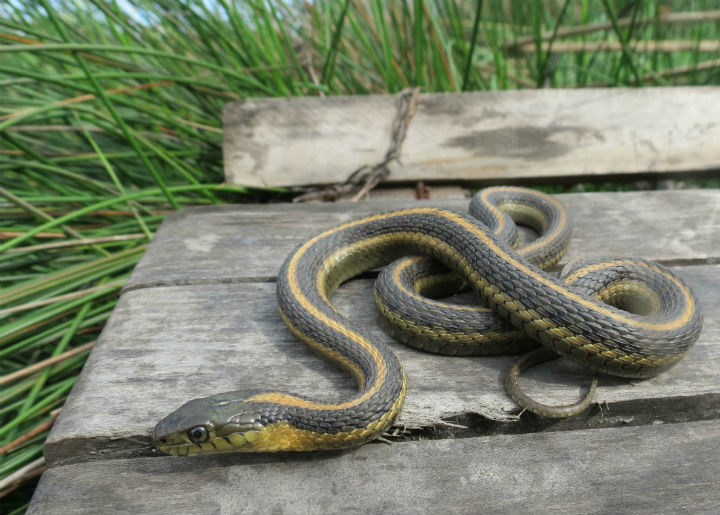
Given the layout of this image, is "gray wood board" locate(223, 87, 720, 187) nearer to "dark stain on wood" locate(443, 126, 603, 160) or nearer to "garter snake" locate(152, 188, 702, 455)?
"dark stain on wood" locate(443, 126, 603, 160)

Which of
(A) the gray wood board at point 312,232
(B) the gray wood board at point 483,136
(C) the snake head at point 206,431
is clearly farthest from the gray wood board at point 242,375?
(B) the gray wood board at point 483,136

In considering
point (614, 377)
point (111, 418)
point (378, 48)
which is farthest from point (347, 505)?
point (378, 48)

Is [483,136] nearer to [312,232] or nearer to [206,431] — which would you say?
[312,232]

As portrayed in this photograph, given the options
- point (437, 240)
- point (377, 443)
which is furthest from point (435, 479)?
point (437, 240)

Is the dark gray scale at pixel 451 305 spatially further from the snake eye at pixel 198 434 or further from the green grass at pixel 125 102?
the green grass at pixel 125 102

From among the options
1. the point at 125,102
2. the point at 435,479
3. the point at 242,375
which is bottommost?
the point at 435,479

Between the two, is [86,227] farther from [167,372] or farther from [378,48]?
[378,48]
